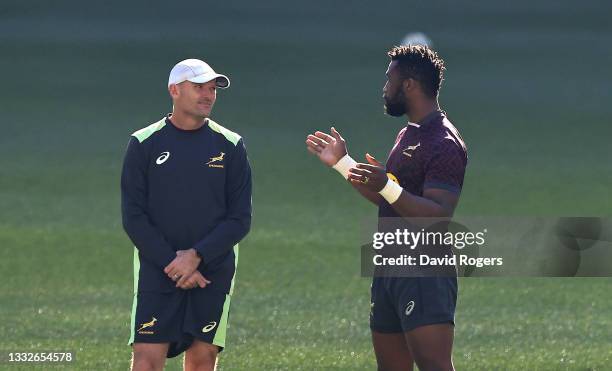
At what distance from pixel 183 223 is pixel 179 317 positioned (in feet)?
1.97

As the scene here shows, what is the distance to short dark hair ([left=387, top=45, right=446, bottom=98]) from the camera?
8.51 meters

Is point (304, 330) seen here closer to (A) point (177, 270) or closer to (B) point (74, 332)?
(B) point (74, 332)

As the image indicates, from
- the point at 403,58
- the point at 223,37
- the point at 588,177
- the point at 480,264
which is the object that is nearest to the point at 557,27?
the point at 223,37

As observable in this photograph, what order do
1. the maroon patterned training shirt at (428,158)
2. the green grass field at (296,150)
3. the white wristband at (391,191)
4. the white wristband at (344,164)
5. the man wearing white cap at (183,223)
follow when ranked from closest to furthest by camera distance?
the white wristband at (391,191) < the maroon patterned training shirt at (428,158) < the white wristband at (344,164) < the man wearing white cap at (183,223) < the green grass field at (296,150)

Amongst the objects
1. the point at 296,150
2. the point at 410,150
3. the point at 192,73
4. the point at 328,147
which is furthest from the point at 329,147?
the point at 296,150

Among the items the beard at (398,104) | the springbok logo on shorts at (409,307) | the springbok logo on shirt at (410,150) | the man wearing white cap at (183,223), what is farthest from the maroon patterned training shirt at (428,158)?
the man wearing white cap at (183,223)

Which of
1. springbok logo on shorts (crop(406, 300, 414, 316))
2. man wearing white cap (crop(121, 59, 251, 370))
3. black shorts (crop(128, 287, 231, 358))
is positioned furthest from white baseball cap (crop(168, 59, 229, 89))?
springbok logo on shorts (crop(406, 300, 414, 316))

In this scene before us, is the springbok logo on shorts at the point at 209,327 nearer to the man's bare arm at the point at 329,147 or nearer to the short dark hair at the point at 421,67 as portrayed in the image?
the man's bare arm at the point at 329,147

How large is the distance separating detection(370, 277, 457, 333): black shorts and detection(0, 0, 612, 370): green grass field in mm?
3819

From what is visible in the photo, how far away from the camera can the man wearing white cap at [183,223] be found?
8.50m

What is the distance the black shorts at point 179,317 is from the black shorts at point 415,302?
1.06 metres

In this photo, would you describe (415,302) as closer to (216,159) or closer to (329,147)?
(329,147)

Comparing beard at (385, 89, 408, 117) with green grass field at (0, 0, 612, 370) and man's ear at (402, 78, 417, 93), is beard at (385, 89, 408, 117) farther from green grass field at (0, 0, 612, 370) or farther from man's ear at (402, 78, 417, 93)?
green grass field at (0, 0, 612, 370)

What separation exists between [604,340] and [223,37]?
36445 mm
